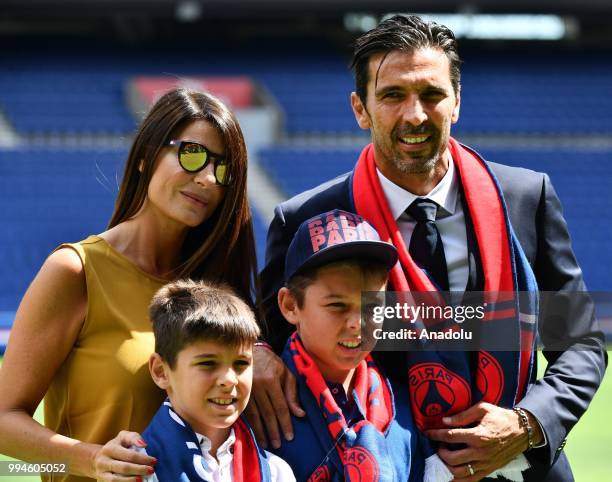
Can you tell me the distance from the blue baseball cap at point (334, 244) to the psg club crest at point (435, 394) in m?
0.30

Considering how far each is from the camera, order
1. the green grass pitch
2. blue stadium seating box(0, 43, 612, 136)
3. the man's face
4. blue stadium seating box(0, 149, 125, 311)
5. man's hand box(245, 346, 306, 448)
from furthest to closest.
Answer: blue stadium seating box(0, 43, 612, 136) < blue stadium seating box(0, 149, 125, 311) < the green grass pitch < the man's face < man's hand box(245, 346, 306, 448)

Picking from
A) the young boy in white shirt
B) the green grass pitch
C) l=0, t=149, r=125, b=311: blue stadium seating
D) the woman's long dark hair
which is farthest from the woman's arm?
l=0, t=149, r=125, b=311: blue stadium seating

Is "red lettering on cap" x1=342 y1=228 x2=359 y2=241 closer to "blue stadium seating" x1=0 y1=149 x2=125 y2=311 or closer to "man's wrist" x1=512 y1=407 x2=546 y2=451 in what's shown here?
"man's wrist" x1=512 y1=407 x2=546 y2=451

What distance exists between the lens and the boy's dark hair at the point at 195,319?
2234 millimetres

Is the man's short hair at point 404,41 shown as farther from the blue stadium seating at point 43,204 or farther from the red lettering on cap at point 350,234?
the blue stadium seating at point 43,204

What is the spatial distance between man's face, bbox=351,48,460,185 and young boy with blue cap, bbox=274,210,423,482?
10.3 inches

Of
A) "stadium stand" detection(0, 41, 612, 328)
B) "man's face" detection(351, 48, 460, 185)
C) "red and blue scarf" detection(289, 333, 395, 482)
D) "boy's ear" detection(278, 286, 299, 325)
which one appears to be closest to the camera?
"red and blue scarf" detection(289, 333, 395, 482)

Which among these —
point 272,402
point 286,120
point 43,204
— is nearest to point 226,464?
point 272,402

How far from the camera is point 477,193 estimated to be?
99.3 inches

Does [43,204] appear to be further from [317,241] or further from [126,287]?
[317,241]

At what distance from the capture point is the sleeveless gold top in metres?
2.37

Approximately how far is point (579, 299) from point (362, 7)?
15147mm

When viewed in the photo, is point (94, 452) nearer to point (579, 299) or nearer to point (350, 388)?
point (350, 388)

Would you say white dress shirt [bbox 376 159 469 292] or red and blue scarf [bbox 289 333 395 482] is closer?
red and blue scarf [bbox 289 333 395 482]
